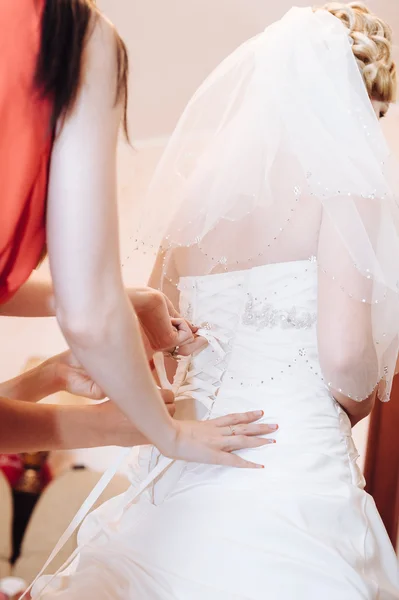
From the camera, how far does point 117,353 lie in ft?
1.96

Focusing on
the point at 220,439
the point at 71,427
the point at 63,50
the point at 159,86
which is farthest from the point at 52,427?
the point at 159,86

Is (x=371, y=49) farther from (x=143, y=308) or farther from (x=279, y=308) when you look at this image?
(x=143, y=308)

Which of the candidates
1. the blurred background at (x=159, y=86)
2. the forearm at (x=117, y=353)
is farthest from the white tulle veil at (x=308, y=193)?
the blurred background at (x=159, y=86)

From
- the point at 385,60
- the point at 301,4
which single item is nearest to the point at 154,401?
the point at 385,60

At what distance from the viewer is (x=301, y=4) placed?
6.75 ft

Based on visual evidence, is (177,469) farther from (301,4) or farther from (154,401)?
(301,4)

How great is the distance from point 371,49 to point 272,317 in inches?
19.8

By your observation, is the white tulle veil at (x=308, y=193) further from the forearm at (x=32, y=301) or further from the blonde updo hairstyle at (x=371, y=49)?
the forearm at (x=32, y=301)

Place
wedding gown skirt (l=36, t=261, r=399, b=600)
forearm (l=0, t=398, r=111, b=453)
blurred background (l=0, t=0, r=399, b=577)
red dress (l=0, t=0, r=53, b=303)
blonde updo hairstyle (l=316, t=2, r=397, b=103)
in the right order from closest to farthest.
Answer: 1. red dress (l=0, t=0, r=53, b=303)
2. wedding gown skirt (l=36, t=261, r=399, b=600)
3. forearm (l=0, t=398, r=111, b=453)
4. blonde updo hairstyle (l=316, t=2, r=397, b=103)
5. blurred background (l=0, t=0, r=399, b=577)

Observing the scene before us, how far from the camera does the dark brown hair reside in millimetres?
491

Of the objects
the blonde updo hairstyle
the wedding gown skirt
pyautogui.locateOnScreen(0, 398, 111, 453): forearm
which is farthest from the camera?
the blonde updo hairstyle

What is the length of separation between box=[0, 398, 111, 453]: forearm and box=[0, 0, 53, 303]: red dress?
1.32ft

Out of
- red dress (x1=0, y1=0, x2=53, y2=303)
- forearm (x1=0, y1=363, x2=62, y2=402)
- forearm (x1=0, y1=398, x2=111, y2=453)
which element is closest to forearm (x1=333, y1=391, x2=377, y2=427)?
forearm (x1=0, y1=398, x2=111, y2=453)

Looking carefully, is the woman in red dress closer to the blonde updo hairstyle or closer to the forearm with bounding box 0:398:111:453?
the forearm with bounding box 0:398:111:453
